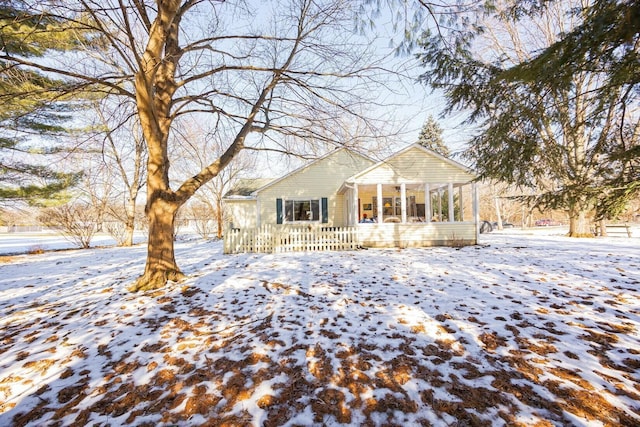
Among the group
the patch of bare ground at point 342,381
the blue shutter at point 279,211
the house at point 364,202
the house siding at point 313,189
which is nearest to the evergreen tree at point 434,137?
the house at point 364,202

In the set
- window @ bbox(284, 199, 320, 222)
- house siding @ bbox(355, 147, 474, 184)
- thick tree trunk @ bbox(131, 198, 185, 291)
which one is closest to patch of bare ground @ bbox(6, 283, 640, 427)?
thick tree trunk @ bbox(131, 198, 185, 291)

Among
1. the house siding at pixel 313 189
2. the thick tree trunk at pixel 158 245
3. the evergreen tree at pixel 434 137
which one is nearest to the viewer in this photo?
the thick tree trunk at pixel 158 245

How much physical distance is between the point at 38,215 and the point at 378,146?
17.9 m

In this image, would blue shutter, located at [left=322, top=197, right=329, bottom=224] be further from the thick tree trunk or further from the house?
the thick tree trunk

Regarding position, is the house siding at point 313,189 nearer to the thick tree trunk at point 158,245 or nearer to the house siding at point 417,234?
the house siding at point 417,234

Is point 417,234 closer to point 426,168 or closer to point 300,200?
point 426,168

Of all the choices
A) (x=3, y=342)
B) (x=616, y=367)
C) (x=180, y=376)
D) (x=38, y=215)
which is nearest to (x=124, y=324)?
(x=3, y=342)

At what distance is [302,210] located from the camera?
49.4ft

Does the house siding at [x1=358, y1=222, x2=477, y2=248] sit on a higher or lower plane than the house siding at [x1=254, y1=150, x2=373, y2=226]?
lower

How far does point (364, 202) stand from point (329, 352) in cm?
1360

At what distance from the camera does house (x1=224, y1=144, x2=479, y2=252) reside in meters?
11.4

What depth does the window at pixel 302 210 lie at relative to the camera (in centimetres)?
1490

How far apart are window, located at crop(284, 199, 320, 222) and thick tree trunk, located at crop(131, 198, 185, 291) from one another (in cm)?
938

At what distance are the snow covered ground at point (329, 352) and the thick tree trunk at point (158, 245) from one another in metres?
0.40
